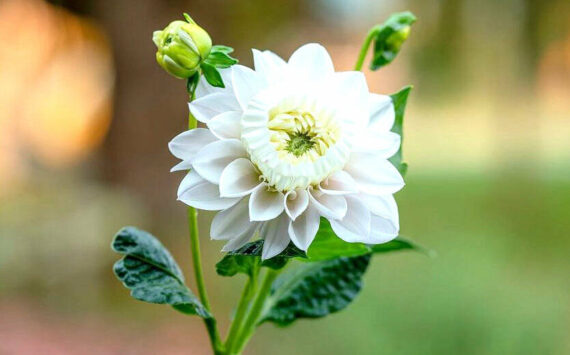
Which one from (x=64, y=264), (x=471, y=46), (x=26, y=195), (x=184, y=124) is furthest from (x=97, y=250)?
(x=471, y=46)

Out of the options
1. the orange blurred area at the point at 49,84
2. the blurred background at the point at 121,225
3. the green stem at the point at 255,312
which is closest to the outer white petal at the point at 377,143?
the green stem at the point at 255,312

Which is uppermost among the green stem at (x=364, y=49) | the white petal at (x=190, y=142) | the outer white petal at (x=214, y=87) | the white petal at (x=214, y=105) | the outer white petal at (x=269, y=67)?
the green stem at (x=364, y=49)

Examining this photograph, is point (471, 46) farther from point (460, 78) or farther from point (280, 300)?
point (280, 300)

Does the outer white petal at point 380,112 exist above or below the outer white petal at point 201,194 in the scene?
above

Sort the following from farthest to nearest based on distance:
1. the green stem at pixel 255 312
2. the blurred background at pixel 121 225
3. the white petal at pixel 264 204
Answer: the blurred background at pixel 121 225 < the green stem at pixel 255 312 < the white petal at pixel 264 204

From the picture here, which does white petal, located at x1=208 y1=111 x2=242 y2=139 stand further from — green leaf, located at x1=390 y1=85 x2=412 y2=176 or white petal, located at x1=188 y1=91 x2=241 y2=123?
green leaf, located at x1=390 y1=85 x2=412 y2=176

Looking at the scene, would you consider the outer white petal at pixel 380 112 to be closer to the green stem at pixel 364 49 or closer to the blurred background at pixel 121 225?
the green stem at pixel 364 49
